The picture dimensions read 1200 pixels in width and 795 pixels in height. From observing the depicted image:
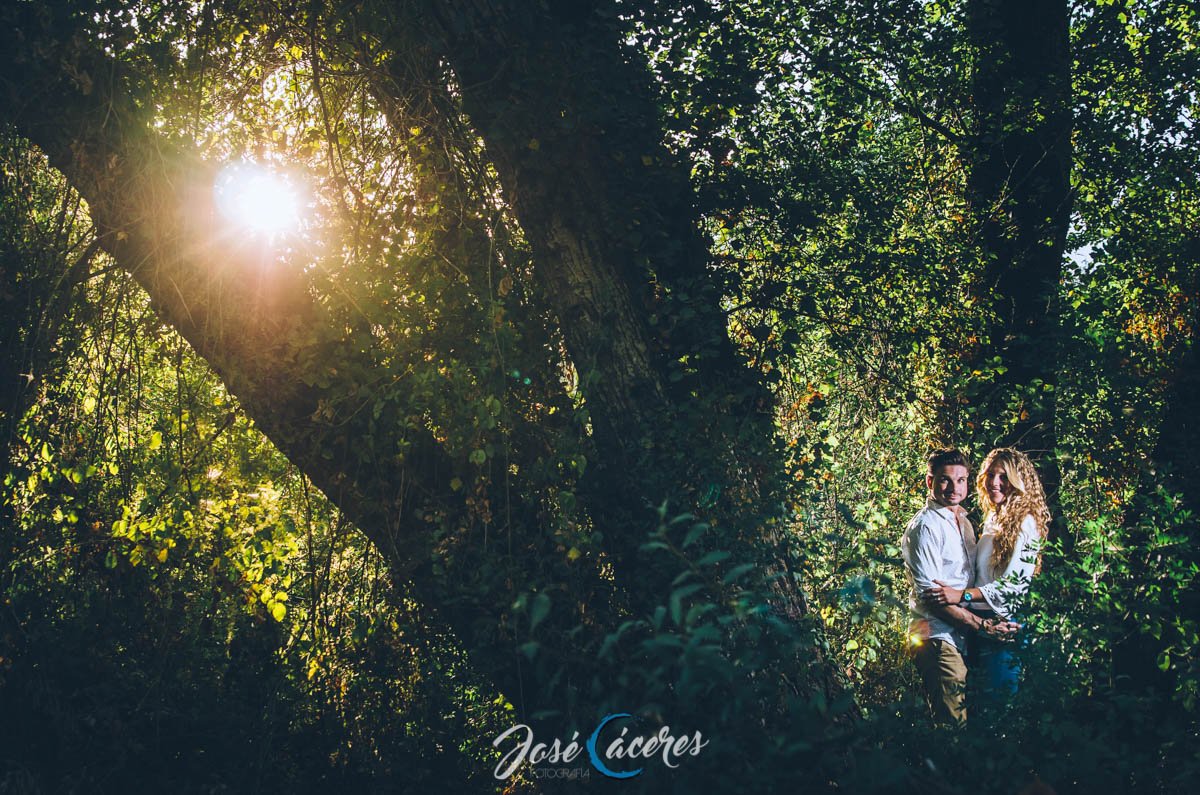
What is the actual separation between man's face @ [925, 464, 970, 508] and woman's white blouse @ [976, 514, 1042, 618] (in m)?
0.27

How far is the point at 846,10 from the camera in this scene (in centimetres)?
565

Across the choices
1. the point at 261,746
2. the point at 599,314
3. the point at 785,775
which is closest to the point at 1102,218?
the point at 599,314

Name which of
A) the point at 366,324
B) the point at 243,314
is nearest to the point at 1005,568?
the point at 366,324

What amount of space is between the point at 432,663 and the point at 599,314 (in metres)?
2.07

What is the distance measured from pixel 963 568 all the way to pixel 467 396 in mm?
2934

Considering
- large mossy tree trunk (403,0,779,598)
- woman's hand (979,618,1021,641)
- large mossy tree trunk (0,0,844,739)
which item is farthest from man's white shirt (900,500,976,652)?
large mossy tree trunk (0,0,844,739)

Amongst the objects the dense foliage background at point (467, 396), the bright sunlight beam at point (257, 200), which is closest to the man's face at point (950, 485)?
the dense foliage background at point (467, 396)

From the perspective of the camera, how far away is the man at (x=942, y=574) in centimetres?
455

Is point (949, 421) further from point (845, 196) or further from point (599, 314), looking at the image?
point (599, 314)

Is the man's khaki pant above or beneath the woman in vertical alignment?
beneath

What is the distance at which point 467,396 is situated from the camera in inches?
165

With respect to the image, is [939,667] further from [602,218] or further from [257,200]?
[257,200]

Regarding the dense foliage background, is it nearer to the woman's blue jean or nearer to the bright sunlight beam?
the bright sunlight beam

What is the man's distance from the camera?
14.9 feet
